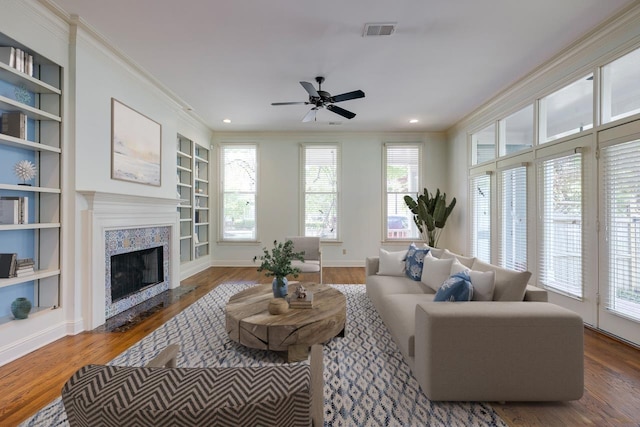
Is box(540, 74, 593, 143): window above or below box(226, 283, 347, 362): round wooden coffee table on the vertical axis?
above

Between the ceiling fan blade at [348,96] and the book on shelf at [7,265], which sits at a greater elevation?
the ceiling fan blade at [348,96]

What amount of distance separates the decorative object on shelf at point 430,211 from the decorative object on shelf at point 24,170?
221 inches

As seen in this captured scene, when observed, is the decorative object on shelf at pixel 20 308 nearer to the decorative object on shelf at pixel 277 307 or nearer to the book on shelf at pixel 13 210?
the book on shelf at pixel 13 210

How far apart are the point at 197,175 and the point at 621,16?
6.43 meters

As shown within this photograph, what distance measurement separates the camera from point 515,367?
181cm

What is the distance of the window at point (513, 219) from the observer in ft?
13.8

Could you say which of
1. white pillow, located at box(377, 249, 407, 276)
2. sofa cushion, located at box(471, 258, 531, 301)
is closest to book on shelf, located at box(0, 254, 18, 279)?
white pillow, located at box(377, 249, 407, 276)

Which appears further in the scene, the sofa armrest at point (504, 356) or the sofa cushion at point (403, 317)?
the sofa cushion at point (403, 317)

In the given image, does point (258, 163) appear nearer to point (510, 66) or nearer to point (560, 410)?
point (510, 66)

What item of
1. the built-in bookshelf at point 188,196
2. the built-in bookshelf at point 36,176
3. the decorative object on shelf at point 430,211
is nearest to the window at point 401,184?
the decorative object on shelf at point 430,211

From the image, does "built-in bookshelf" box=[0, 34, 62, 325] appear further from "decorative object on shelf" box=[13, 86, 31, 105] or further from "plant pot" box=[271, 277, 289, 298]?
"plant pot" box=[271, 277, 289, 298]

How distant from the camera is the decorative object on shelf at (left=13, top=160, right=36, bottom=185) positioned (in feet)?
8.80

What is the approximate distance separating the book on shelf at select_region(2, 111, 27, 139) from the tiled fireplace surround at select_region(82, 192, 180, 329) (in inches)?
28.0

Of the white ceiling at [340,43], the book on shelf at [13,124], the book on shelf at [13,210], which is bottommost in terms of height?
the book on shelf at [13,210]
